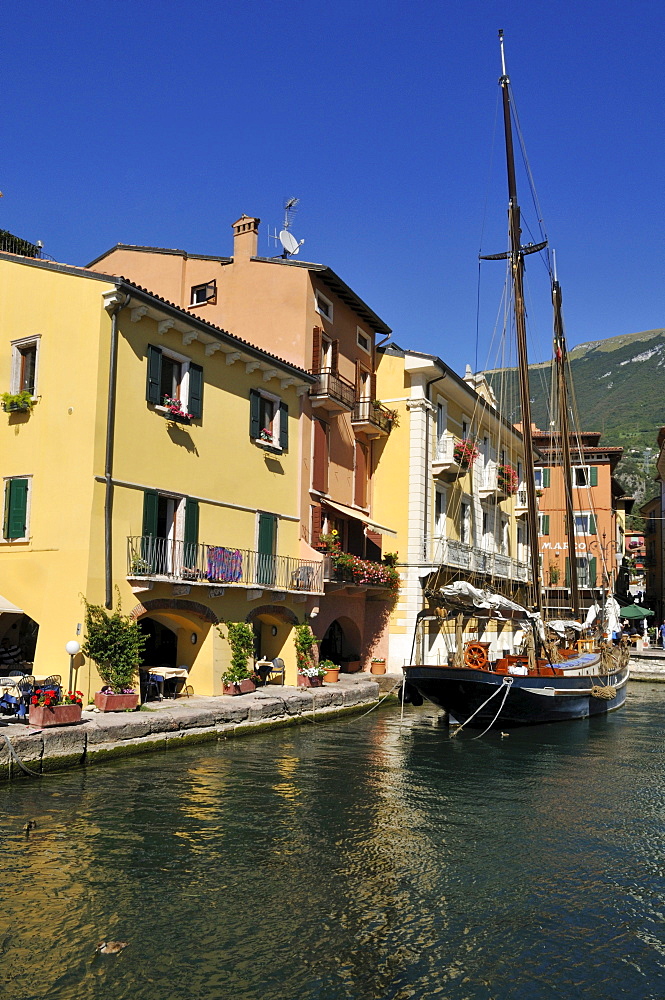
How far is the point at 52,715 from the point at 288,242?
67.4 feet

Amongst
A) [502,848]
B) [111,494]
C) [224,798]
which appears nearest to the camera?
[502,848]

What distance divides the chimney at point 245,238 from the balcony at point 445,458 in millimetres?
10427

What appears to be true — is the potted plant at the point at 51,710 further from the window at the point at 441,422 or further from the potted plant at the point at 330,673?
the window at the point at 441,422

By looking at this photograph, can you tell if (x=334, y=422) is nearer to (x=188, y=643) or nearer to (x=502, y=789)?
(x=188, y=643)

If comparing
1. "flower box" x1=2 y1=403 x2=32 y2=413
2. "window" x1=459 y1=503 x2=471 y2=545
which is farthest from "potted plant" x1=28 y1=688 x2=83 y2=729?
"window" x1=459 y1=503 x2=471 y2=545

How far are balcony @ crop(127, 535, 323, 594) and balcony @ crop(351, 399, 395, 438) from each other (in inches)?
258

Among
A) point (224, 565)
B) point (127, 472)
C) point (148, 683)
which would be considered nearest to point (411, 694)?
point (224, 565)

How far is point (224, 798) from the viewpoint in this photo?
43.2 feet

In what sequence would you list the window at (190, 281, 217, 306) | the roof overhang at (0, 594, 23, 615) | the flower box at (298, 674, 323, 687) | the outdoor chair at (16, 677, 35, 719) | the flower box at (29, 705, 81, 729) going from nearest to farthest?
1. the flower box at (29, 705, 81, 729)
2. the outdoor chair at (16, 677, 35, 719)
3. the roof overhang at (0, 594, 23, 615)
4. the flower box at (298, 674, 323, 687)
5. the window at (190, 281, 217, 306)

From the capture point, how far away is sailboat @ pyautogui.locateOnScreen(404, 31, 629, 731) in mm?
20812

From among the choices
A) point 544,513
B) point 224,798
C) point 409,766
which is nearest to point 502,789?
point 409,766

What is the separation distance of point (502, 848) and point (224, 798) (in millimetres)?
4591

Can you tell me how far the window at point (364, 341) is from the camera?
3120 centimetres

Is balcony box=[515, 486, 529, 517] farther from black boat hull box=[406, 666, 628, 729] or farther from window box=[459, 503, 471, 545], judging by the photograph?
black boat hull box=[406, 666, 628, 729]
